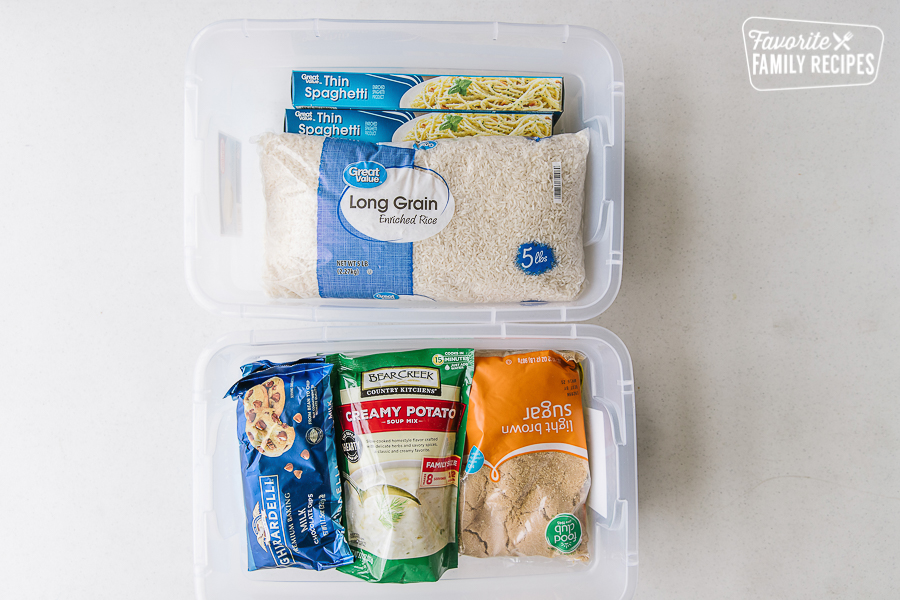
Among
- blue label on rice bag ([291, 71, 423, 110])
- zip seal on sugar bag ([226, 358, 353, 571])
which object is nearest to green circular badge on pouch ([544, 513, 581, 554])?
zip seal on sugar bag ([226, 358, 353, 571])

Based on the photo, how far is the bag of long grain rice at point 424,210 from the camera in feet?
2.36

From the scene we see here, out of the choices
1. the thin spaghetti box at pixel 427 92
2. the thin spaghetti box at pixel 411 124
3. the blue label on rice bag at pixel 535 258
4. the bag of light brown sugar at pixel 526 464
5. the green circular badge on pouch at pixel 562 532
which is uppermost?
the thin spaghetti box at pixel 427 92

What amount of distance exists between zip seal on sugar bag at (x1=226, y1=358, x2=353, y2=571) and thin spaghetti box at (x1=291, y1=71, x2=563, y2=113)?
39cm

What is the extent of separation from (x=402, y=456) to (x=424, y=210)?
0.34 m

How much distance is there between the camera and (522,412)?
0.76 m

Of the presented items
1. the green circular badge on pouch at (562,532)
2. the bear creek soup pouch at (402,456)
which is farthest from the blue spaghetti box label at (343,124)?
the green circular badge on pouch at (562,532)

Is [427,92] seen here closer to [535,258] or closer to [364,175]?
[364,175]

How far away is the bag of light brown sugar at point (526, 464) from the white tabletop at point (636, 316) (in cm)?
16

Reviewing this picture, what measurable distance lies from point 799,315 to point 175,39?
1119mm

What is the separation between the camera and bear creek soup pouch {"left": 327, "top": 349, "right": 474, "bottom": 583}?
0.74m

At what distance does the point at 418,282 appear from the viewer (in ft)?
2.43

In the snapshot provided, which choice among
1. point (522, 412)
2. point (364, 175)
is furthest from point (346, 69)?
point (522, 412)

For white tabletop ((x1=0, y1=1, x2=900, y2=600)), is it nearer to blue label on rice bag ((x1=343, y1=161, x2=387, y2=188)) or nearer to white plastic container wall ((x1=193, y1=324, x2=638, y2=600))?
white plastic container wall ((x1=193, y1=324, x2=638, y2=600))

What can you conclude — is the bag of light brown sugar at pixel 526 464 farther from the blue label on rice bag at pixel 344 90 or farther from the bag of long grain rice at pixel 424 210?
the blue label on rice bag at pixel 344 90
